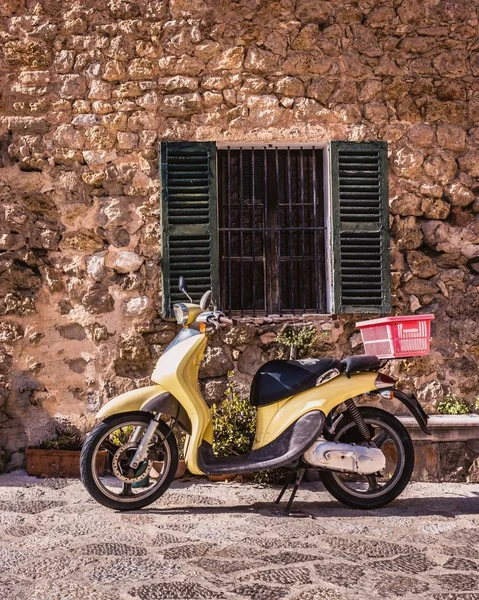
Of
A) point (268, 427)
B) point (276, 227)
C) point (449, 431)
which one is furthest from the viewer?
point (276, 227)

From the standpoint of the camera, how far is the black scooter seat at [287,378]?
4.62 m

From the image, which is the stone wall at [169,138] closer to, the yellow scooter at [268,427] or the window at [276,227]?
the window at [276,227]

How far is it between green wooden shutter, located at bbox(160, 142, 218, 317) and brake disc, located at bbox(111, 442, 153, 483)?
67.0 inches

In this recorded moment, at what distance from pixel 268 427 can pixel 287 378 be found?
1.07 feet

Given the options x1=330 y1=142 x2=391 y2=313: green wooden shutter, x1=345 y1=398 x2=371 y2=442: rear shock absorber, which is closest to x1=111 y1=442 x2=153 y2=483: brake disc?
x1=345 y1=398 x2=371 y2=442: rear shock absorber

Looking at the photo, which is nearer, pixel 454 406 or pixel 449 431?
pixel 449 431

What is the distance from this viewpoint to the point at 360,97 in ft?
20.0

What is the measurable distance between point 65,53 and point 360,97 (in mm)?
2408

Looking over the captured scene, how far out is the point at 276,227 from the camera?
20.0ft

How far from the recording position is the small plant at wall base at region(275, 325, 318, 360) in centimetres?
577

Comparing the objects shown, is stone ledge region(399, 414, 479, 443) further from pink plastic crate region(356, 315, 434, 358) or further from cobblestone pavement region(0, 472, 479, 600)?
pink plastic crate region(356, 315, 434, 358)

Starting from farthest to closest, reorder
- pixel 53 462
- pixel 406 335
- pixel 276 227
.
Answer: pixel 276 227
pixel 53 462
pixel 406 335

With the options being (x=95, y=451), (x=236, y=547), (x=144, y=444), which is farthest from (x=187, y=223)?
(x=236, y=547)

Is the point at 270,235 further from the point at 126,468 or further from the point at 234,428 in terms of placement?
the point at 126,468
